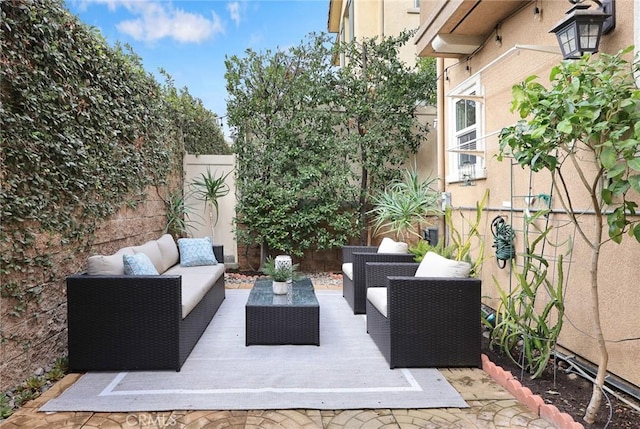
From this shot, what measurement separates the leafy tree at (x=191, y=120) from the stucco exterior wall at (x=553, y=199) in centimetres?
435

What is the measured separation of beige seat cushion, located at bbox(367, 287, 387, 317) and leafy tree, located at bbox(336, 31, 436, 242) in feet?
10.6

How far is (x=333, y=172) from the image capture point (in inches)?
264

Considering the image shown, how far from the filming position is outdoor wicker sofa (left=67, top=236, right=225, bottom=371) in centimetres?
300

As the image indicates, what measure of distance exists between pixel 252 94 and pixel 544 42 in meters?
4.47

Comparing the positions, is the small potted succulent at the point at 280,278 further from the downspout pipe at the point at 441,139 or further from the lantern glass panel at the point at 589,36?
the lantern glass panel at the point at 589,36

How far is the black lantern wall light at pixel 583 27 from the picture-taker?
8.26ft

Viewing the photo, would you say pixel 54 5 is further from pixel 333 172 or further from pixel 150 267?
pixel 333 172

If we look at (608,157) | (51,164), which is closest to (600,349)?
(608,157)

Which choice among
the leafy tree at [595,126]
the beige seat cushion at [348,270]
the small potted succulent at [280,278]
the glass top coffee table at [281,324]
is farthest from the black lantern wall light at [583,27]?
the beige seat cushion at [348,270]

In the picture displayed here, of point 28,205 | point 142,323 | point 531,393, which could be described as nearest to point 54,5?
point 28,205

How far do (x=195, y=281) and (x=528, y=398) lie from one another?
3112 mm

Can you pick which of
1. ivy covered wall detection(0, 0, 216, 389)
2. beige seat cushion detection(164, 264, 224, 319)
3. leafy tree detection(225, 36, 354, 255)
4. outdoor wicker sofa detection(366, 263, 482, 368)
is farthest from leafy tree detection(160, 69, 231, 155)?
outdoor wicker sofa detection(366, 263, 482, 368)

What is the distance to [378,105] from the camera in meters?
6.76

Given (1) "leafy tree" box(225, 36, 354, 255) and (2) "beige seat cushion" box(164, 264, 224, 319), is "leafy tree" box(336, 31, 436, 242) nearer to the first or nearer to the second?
(1) "leafy tree" box(225, 36, 354, 255)
